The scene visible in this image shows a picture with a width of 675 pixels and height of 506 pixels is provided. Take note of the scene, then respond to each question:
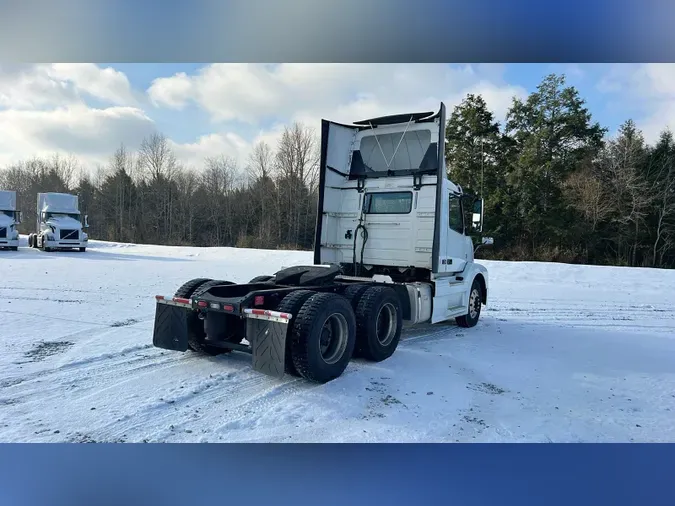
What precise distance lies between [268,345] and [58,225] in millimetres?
27527

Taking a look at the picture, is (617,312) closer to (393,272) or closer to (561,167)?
(393,272)

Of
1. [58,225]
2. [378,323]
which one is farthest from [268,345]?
[58,225]

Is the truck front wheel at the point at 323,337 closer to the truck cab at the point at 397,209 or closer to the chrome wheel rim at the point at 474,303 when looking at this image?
the truck cab at the point at 397,209

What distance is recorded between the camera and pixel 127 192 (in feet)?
166

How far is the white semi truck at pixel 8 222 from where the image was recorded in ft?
88.3

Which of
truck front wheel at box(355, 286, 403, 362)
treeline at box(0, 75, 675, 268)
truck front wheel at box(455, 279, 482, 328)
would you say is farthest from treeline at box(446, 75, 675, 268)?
truck front wheel at box(355, 286, 403, 362)

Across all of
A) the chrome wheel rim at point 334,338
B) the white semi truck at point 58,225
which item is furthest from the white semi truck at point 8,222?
the chrome wheel rim at point 334,338

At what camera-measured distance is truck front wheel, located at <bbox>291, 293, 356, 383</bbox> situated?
5285mm

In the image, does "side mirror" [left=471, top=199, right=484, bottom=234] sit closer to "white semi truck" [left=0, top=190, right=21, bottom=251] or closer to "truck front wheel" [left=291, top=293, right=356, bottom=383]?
"truck front wheel" [left=291, top=293, right=356, bottom=383]

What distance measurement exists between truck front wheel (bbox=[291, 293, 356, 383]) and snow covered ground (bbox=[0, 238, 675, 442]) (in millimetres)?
210

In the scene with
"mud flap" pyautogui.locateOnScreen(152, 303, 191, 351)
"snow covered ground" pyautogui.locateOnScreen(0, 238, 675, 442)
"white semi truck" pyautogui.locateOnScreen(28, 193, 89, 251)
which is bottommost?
"snow covered ground" pyautogui.locateOnScreen(0, 238, 675, 442)

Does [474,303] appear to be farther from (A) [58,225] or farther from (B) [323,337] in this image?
(A) [58,225]

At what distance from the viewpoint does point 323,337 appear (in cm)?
579

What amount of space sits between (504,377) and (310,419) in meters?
2.95
